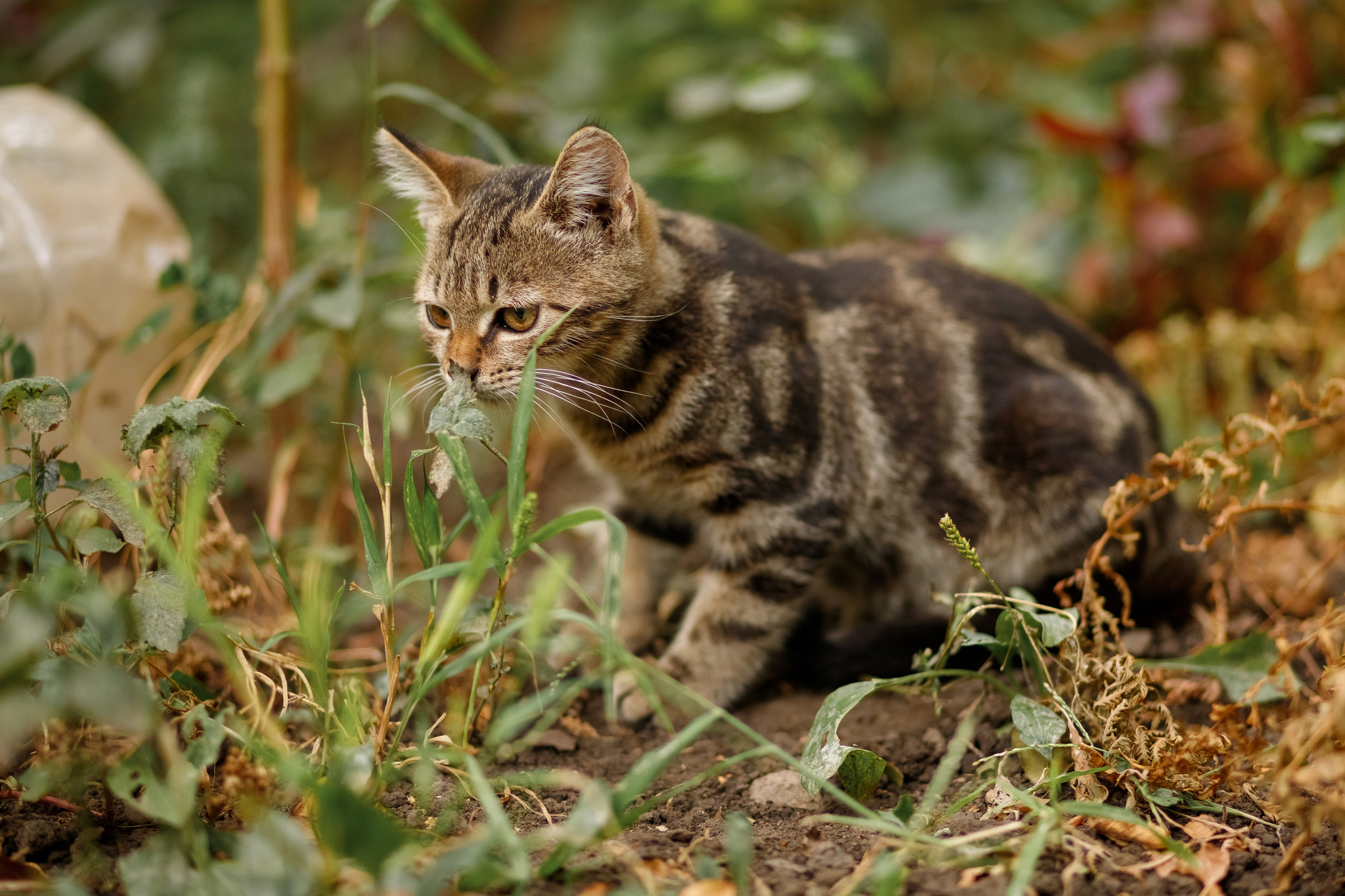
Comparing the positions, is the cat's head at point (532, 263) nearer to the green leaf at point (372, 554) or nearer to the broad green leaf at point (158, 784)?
the green leaf at point (372, 554)

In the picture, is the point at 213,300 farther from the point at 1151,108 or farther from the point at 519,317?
the point at 1151,108

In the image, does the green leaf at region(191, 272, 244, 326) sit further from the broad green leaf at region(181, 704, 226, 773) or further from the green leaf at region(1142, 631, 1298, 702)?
the green leaf at region(1142, 631, 1298, 702)

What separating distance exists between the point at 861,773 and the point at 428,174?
158cm

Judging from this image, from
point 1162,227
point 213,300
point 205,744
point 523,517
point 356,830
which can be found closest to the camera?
point 356,830

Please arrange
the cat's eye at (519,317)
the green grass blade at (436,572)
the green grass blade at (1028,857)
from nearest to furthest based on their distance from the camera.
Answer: the green grass blade at (1028,857) < the green grass blade at (436,572) < the cat's eye at (519,317)

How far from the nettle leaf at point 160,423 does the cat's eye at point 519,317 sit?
0.61 m

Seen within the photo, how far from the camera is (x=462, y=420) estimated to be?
170 cm

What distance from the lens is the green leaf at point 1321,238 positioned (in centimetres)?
272

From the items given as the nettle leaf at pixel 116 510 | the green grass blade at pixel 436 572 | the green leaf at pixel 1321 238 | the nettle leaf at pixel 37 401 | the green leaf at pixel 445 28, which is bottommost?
the green grass blade at pixel 436 572

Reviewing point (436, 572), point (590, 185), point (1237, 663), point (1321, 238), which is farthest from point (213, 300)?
point (1321, 238)

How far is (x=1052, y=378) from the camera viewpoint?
2.59 metres

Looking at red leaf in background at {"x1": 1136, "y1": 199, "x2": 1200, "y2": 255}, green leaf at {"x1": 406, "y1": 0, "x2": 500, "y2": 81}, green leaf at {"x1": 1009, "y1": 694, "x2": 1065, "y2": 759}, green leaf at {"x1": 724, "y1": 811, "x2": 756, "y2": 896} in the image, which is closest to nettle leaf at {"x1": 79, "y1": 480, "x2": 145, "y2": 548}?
green leaf at {"x1": 724, "y1": 811, "x2": 756, "y2": 896}

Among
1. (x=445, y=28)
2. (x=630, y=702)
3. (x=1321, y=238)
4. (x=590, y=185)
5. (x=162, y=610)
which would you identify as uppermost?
(x=445, y=28)

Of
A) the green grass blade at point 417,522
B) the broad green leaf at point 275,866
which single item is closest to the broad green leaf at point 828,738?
the green grass blade at point 417,522
